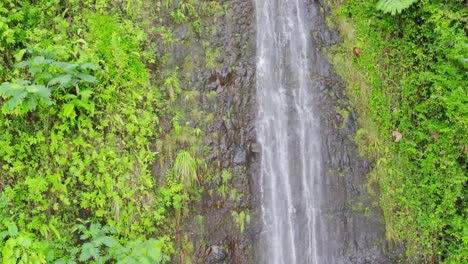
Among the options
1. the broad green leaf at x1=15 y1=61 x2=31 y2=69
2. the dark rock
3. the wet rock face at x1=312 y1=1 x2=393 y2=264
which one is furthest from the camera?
the wet rock face at x1=312 y1=1 x2=393 y2=264

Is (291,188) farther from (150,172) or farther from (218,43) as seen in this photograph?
(218,43)

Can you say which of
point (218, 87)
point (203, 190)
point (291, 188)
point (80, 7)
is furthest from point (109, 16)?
point (291, 188)

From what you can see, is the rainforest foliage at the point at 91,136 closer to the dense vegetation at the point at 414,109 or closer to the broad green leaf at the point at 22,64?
the broad green leaf at the point at 22,64

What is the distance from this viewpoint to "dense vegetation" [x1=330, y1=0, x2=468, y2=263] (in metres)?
7.40

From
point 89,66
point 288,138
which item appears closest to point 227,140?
point 288,138

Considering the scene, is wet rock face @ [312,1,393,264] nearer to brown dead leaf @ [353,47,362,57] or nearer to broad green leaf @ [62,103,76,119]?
brown dead leaf @ [353,47,362,57]

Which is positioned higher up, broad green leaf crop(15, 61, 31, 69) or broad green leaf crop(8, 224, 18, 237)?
broad green leaf crop(15, 61, 31, 69)

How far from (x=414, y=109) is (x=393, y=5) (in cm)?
222

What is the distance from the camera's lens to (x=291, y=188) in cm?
772

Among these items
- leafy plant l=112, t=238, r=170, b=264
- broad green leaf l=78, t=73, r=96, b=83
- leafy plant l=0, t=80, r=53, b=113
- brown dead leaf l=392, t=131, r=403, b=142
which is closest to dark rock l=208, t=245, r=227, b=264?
leafy plant l=112, t=238, r=170, b=264

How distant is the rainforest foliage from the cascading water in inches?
60.6

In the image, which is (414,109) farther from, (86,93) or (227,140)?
(86,93)

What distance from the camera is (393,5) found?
303 inches

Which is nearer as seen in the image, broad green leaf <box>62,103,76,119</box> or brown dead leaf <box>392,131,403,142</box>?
broad green leaf <box>62,103,76,119</box>
